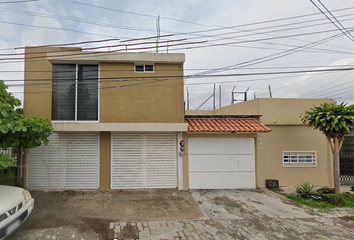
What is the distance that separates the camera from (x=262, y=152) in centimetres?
677

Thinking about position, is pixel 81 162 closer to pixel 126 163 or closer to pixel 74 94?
pixel 126 163

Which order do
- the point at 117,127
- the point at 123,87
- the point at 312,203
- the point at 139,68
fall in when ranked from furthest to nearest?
the point at 139,68
the point at 123,87
the point at 117,127
the point at 312,203

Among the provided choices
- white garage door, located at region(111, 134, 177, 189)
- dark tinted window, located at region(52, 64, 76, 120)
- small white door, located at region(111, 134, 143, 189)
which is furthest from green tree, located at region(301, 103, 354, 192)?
dark tinted window, located at region(52, 64, 76, 120)

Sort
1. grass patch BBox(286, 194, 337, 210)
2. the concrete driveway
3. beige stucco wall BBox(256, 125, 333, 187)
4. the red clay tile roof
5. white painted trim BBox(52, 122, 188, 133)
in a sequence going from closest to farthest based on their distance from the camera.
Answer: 1. the concrete driveway
2. grass patch BBox(286, 194, 337, 210)
3. white painted trim BBox(52, 122, 188, 133)
4. the red clay tile roof
5. beige stucco wall BBox(256, 125, 333, 187)

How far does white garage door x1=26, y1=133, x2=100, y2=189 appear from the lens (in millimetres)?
6238

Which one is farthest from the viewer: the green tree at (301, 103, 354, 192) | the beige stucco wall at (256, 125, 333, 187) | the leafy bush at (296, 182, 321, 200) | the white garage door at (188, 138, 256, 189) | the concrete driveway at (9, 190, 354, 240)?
the beige stucco wall at (256, 125, 333, 187)

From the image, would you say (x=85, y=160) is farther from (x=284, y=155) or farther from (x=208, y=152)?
(x=284, y=155)

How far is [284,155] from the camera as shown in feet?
22.6

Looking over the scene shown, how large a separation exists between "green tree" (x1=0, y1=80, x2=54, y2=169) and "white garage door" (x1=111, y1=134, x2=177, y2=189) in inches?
93.6

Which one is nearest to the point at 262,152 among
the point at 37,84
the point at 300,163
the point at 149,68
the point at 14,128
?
the point at 300,163

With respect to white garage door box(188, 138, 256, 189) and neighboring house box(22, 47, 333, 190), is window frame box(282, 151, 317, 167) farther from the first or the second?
white garage door box(188, 138, 256, 189)

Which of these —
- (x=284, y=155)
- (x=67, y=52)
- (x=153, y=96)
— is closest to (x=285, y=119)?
(x=284, y=155)

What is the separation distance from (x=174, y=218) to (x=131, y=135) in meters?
3.44

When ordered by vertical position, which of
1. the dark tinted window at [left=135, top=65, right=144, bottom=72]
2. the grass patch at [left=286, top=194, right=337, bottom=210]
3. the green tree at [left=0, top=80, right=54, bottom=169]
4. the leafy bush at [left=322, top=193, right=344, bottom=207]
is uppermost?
the dark tinted window at [left=135, top=65, right=144, bottom=72]
